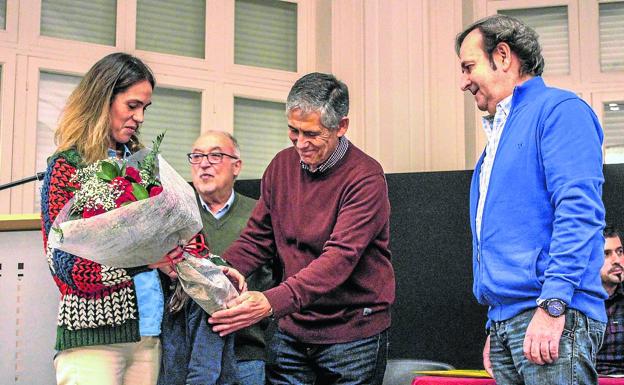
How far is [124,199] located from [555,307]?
103 centimetres

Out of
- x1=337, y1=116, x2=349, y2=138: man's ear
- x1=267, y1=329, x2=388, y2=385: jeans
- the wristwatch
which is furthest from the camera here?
x1=337, y1=116, x2=349, y2=138: man's ear

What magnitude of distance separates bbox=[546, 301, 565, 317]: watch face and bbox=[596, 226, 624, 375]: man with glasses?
87.9 inches

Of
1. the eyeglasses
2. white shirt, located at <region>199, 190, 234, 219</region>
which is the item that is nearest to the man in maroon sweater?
white shirt, located at <region>199, 190, 234, 219</region>

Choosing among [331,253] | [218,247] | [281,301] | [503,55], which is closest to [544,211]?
[503,55]

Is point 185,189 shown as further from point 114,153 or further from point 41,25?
point 41,25

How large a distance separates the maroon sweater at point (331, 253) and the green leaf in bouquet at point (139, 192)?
49 centimetres

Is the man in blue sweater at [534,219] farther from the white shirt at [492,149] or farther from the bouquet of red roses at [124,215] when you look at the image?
the bouquet of red roses at [124,215]

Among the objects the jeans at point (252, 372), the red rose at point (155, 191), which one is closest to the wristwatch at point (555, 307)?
the red rose at point (155, 191)

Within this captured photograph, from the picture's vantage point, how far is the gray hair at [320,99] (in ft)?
8.72

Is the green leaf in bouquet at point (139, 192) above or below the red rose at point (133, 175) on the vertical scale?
below

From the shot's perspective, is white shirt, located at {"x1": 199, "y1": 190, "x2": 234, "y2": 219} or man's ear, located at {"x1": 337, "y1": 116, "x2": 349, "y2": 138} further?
white shirt, located at {"x1": 199, "y1": 190, "x2": 234, "y2": 219}

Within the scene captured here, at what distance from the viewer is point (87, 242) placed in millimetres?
2098

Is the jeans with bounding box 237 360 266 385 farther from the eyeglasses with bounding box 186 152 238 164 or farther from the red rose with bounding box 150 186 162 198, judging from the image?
the eyeglasses with bounding box 186 152 238 164

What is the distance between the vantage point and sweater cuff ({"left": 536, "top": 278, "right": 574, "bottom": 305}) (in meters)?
2.05
